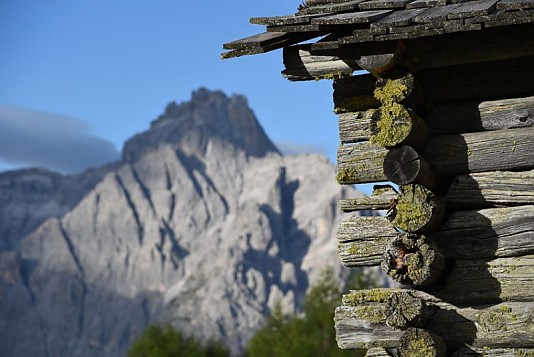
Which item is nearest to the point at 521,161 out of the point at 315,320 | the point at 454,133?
the point at 454,133

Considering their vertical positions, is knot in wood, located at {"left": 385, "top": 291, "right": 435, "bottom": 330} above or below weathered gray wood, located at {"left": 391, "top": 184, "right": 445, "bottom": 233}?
below

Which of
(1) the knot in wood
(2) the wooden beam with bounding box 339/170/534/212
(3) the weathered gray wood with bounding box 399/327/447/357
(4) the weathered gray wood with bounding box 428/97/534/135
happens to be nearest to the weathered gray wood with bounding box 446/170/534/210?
(2) the wooden beam with bounding box 339/170/534/212

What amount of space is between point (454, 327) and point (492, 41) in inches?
80.8

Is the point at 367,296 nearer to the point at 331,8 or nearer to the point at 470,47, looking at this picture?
the point at 470,47

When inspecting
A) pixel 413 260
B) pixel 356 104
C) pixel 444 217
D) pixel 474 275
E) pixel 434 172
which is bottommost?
pixel 474 275

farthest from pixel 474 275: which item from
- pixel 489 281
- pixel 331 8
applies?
pixel 331 8

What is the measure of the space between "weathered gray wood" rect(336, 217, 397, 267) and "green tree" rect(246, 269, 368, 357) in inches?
2083

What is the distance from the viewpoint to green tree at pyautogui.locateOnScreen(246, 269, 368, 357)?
64.7 meters

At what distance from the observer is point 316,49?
24.2 ft

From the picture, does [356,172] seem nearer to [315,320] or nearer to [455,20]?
[455,20]

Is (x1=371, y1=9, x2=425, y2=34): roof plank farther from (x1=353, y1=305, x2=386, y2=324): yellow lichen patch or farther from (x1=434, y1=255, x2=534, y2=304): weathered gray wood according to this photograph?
(x1=353, y1=305, x2=386, y2=324): yellow lichen patch

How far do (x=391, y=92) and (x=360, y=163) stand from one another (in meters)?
0.65

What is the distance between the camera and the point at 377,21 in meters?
7.18

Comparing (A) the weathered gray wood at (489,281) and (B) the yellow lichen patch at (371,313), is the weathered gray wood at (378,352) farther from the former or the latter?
(A) the weathered gray wood at (489,281)
